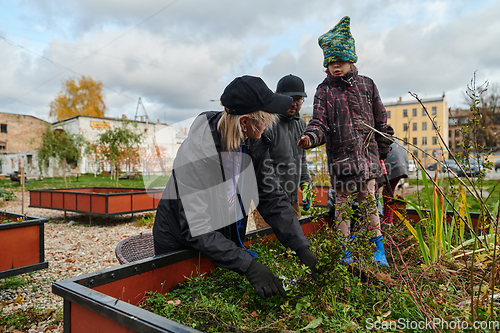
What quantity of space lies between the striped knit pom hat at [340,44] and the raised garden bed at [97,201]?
4.73 meters

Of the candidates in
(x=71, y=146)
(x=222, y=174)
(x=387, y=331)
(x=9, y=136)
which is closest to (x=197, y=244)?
(x=222, y=174)

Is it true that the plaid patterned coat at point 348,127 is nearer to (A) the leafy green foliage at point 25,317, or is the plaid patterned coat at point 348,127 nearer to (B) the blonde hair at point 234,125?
(B) the blonde hair at point 234,125

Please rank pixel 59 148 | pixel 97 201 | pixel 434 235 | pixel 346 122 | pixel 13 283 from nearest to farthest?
pixel 434 235, pixel 346 122, pixel 13 283, pixel 97 201, pixel 59 148

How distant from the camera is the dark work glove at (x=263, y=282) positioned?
1402mm

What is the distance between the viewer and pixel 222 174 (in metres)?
1.71

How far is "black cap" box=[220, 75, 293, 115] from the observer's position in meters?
1.53

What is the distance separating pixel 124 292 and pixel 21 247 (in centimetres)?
240

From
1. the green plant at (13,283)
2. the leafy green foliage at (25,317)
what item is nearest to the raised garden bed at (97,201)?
the green plant at (13,283)

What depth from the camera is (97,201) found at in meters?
6.38

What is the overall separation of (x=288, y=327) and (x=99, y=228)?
239 inches

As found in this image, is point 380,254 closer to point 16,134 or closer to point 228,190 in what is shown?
point 228,190

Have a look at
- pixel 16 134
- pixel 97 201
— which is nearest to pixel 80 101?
pixel 16 134

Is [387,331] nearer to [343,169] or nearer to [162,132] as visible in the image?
[343,169]

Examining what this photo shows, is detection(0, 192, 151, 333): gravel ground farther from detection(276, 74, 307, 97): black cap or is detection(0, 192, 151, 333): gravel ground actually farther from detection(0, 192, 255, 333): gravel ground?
detection(276, 74, 307, 97): black cap
